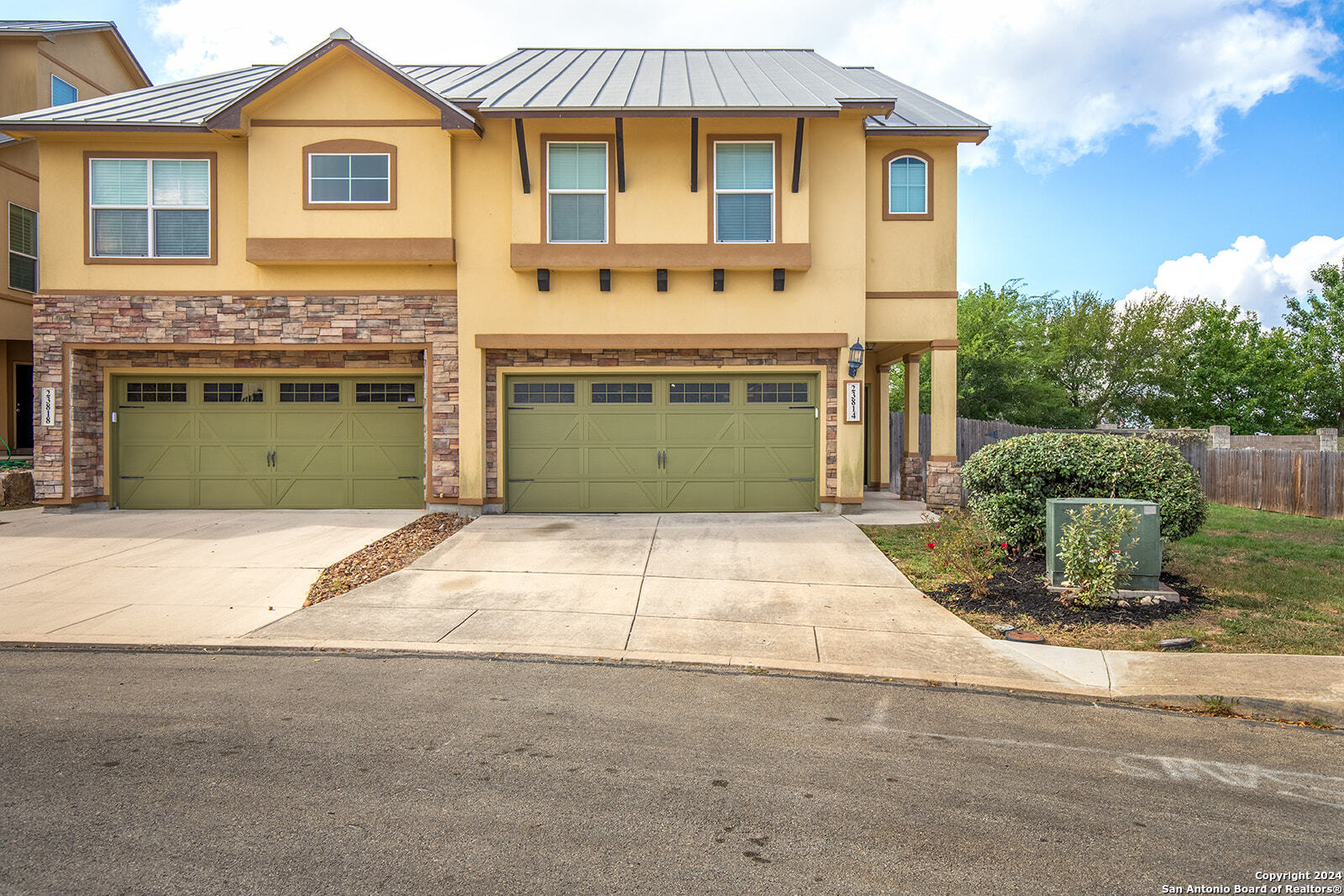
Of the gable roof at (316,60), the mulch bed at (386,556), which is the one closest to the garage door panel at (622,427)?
the mulch bed at (386,556)

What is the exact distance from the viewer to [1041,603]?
8.02 m

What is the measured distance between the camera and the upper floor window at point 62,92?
18250 millimetres

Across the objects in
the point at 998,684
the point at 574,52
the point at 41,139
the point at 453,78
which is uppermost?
the point at 574,52

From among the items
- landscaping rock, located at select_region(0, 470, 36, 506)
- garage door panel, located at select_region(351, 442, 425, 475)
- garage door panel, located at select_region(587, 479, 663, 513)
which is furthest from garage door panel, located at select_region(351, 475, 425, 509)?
landscaping rock, located at select_region(0, 470, 36, 506)

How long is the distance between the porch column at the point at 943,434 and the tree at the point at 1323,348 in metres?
34.5

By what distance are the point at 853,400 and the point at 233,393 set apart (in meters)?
10.8

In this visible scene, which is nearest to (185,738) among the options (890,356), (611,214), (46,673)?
(46,673)

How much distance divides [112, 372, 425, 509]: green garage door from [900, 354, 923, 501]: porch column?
9.62 metres

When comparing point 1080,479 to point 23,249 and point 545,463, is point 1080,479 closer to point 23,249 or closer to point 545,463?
point 545,463

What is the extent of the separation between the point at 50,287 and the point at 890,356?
50.2 ft

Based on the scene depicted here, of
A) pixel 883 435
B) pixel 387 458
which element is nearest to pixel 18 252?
pixel 387 458

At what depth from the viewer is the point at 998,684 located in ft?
19.5

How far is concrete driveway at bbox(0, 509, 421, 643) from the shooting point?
24.1 feet

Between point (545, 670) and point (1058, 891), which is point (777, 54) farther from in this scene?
point (1058, 891)
